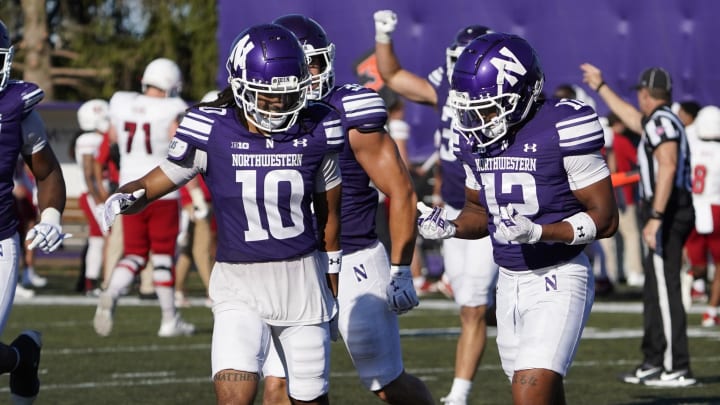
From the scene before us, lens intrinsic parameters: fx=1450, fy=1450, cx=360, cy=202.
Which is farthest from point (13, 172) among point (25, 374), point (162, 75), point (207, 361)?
point (162, 75)

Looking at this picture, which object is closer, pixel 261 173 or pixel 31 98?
pixel 261 173

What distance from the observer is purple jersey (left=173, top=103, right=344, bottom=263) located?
512cm

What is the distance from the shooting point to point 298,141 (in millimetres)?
5133

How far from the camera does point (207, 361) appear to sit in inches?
369

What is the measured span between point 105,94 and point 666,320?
2283cm

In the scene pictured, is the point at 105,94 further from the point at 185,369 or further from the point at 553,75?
the point at 185,369

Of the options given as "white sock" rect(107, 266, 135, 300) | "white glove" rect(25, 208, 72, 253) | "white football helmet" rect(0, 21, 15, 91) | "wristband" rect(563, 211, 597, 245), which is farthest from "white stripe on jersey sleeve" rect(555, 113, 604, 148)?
"white sock" rect(107, 266, 135, 300)

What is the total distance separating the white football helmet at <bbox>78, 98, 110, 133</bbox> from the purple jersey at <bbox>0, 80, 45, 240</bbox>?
7963 millimetres

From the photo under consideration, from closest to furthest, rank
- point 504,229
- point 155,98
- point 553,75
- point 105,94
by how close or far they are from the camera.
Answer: point 504,229 < point 155,98 < point 553,75 < point 105,94

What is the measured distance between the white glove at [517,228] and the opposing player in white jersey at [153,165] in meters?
5.74

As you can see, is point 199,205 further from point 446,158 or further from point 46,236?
point 46,236

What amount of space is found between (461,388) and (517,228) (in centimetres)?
263

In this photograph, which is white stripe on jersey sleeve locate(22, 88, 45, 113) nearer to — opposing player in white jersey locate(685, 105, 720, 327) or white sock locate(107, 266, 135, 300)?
white sock locate(107, 266, 135, 300)

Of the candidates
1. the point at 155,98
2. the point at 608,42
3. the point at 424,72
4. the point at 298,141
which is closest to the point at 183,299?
the point at 155,98
